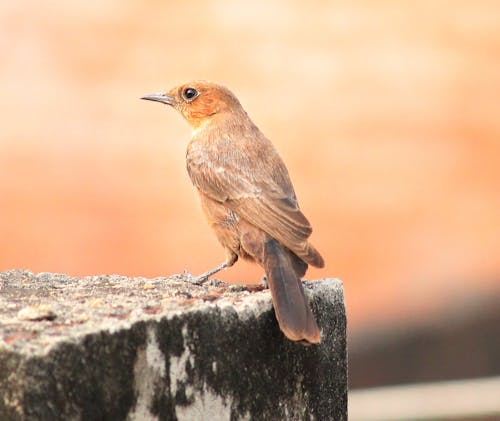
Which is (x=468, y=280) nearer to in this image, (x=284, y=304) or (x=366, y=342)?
(x=366, y=342)

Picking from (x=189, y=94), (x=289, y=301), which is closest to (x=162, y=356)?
(x=289, y=301)

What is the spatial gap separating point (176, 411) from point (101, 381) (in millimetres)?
320

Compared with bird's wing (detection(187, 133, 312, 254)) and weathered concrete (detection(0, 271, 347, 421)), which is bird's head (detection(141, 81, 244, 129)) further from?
weathered concrete (detection(0, 271, 347, 421))

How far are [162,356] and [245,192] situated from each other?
1.90 m

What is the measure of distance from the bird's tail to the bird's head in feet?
4.89

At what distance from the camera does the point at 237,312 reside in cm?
343

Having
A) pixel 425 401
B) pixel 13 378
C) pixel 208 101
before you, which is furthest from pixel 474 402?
pixel 13 378

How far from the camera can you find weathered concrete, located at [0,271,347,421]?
2.82 m

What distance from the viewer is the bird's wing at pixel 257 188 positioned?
463cm

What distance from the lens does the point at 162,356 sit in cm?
310

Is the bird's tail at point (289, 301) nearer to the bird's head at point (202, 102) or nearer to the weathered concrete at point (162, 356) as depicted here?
the weathered concrete at point (162, 356)

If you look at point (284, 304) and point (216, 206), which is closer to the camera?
point (284, 304)

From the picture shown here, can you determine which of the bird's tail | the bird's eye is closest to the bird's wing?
the bird's tail

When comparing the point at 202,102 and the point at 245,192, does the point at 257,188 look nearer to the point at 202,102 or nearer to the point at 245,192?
the point at 245,192
